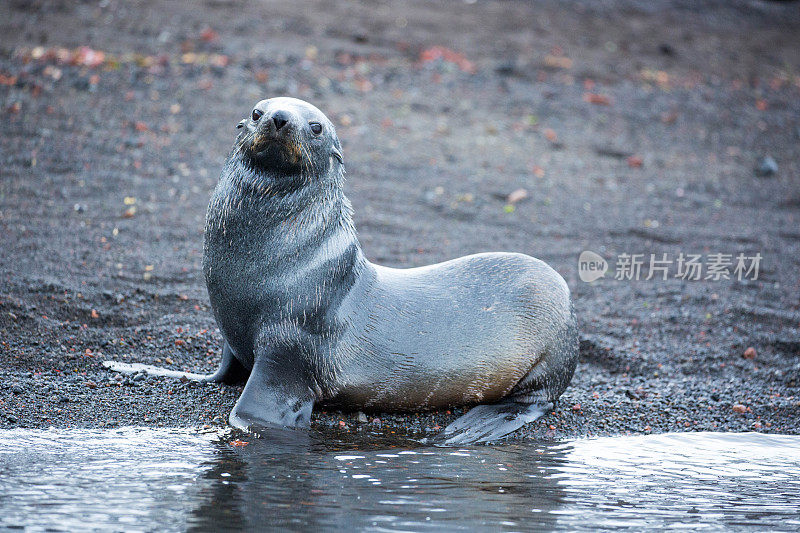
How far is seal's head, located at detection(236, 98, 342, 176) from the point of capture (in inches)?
187

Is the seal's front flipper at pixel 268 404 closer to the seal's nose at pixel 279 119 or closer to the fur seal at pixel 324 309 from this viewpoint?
the fur seal at pixel 324 309

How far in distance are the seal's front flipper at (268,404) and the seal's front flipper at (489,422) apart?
706mm

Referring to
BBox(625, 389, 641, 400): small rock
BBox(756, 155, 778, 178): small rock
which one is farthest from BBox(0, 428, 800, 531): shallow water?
BBox(756, 155, 778, 178): small rock

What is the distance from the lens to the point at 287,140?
4.78 meters

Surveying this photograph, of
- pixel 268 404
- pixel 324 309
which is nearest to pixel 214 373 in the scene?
pixel 268 404

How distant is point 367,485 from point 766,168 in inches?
336

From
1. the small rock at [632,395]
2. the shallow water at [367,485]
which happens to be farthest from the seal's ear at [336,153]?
the small rock at [632,395]

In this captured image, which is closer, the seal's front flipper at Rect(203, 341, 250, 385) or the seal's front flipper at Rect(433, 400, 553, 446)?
the seal's front flipper at Rect(433, 400, 553, 446)

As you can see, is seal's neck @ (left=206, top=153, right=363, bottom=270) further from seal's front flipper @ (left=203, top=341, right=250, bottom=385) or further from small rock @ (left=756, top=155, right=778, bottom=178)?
small rock @ (left=756, top=155, right=778, bottom=178)

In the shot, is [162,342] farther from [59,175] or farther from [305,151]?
[59,175]

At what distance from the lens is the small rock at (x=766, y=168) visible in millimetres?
11219

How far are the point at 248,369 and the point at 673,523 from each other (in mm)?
2345

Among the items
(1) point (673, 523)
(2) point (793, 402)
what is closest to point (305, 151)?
(1) point (673, 523)

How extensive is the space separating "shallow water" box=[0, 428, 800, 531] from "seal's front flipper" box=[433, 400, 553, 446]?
13 centimetres
